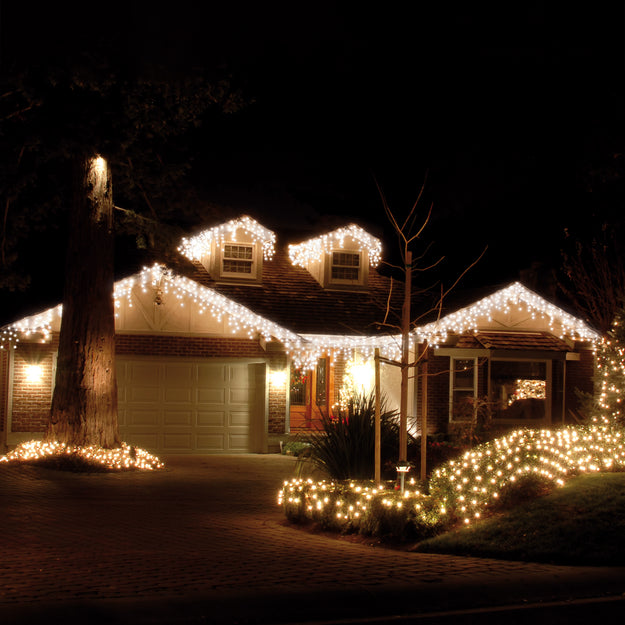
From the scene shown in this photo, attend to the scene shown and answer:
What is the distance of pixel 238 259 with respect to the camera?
2222 cm

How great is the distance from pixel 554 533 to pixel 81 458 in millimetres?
9892

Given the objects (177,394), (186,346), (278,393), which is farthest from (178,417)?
(278,393)

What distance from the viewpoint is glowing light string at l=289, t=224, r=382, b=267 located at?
2309cm

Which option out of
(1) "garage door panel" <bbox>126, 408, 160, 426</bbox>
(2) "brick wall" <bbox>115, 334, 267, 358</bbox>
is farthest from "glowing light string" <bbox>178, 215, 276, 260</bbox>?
(1) "garage door panel" <bbox>126, 408, 160, 426</bbox>

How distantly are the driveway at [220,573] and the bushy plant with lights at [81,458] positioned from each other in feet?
13.1

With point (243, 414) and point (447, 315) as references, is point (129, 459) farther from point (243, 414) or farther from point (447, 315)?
point (447, 315)

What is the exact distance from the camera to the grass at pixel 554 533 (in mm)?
8344

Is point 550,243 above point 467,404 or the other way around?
above

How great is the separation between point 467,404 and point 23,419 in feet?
33.4

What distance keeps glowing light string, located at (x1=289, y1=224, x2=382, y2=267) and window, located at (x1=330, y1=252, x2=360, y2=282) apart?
0.31m

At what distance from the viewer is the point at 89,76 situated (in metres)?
15.6

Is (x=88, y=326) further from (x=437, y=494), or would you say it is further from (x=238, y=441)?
(x=437, y=494)

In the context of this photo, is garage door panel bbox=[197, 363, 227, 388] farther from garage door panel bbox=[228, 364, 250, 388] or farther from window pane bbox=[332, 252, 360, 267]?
window pane bbox=[332, 252, 360, 267]

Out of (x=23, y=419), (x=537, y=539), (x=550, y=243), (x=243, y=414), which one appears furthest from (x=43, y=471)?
(x=550, y=243)
